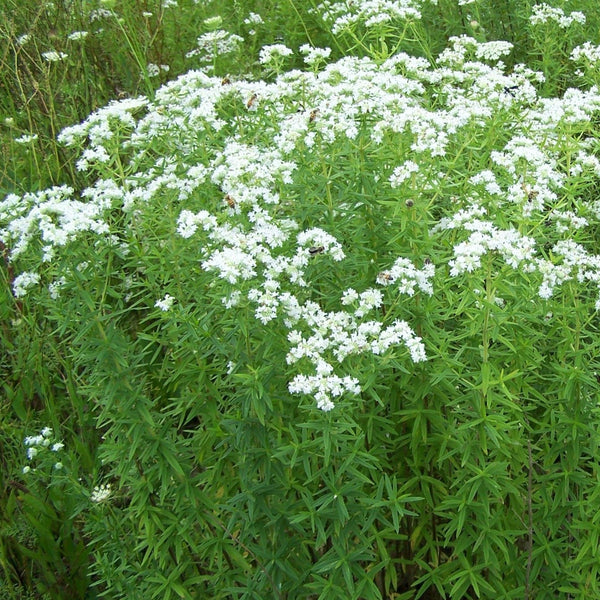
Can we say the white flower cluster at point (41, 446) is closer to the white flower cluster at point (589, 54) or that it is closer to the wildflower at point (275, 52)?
the wildflower at point (275, 52)

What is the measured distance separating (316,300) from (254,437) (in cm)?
62

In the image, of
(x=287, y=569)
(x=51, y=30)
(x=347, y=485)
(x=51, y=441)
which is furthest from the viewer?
(x=51, y=30)

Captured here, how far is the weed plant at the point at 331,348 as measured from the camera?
2803mm

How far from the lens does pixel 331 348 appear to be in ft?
9.39

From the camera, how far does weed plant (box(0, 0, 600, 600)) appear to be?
9.20 feet

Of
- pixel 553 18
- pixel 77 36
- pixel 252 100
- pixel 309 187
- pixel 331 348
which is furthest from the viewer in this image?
pixel 77 36

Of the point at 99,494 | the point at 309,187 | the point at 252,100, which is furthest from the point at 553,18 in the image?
the point at 99,494

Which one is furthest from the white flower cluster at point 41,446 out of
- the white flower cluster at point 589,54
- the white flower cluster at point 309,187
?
the white flower cluster at point 589,54

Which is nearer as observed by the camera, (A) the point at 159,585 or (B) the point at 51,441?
(A) the point at 159,585

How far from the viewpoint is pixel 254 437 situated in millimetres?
2916

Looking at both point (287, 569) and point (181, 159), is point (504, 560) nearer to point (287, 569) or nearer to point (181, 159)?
point (287, 569)

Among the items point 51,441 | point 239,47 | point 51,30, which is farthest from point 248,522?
point 51,30

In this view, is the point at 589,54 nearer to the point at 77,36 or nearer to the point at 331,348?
the point at 331,348

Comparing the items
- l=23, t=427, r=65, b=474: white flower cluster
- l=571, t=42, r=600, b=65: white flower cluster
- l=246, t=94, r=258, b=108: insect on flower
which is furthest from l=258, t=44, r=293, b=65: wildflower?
l=23, t=427, r=65, b=474: white flower cluster
